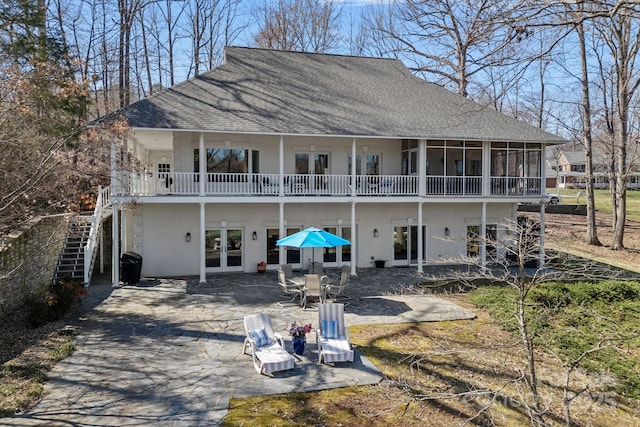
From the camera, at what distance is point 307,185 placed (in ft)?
60.6

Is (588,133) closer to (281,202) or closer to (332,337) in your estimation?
(281,202)

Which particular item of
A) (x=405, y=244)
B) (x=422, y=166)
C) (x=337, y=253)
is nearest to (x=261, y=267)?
(x=337, y=253)

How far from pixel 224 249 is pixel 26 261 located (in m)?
6.92

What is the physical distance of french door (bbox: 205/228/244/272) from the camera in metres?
17.6

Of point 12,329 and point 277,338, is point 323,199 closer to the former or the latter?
point 277,338

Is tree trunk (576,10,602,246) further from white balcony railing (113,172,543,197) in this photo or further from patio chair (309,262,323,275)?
patio chair (309,262,323,275)

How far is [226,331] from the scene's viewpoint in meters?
10.6

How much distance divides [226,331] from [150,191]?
8.13 m

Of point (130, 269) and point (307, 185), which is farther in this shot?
point (307, 185)

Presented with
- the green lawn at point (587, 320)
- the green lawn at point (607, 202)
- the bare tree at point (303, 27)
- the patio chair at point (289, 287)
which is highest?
the bare tree at point (303, 27)

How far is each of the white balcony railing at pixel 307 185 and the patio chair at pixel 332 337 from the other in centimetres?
782

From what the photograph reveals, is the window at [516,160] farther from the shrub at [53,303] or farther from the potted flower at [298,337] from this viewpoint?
the shrub at [53,303]

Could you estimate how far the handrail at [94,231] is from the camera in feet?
47.0

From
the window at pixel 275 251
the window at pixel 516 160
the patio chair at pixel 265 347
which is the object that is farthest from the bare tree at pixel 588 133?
the patio chair at pixel 265 347
